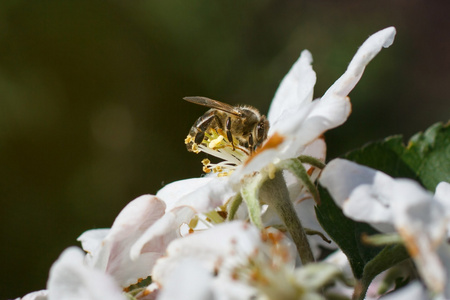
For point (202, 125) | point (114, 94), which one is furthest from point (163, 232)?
point (114, 94)

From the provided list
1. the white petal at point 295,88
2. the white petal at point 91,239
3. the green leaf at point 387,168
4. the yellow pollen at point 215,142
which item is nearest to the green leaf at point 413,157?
the green leaf at point 387,168

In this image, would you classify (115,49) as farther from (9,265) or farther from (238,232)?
(238,232)

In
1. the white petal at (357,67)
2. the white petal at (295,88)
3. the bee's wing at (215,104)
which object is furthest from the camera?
the bee's wing at (215,104)

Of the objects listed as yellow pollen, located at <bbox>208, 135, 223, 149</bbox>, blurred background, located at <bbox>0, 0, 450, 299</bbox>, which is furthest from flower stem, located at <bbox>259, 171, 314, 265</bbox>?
blurred background, located at <bbox>0, 0, 450, 299</bbox>

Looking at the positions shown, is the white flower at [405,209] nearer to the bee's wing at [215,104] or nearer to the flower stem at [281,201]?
the flower stem at [281,201]

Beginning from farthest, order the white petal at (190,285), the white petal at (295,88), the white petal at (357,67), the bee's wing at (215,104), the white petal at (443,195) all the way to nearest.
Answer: the bee's wing at (215,104) → the white petal at (295,88) → the white petal at (357,67) → the white petal at (443,195) → the white petal at (190,285)
